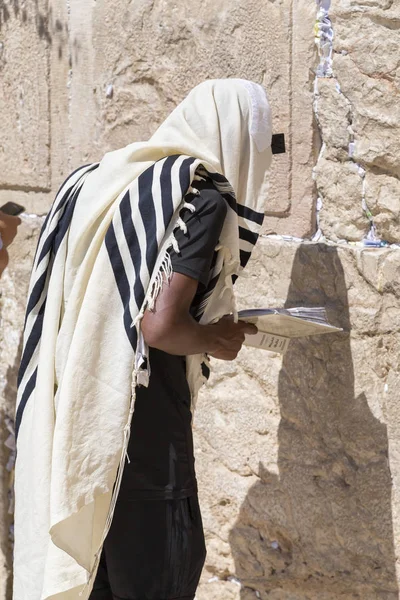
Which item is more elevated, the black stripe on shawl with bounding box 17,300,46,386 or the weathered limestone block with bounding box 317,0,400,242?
the weathered limestone block with bounding box 317,0,400,242

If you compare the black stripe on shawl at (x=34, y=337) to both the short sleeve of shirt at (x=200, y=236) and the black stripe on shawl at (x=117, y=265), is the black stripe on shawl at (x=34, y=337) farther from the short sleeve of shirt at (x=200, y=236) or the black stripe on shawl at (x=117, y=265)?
the short sleeve of shirt at (x=200, y=236)

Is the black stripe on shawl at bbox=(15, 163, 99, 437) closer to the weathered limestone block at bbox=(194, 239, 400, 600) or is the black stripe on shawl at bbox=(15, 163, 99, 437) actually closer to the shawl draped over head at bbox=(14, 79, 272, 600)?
the shawl draped over head at bbox=(14, 79, 272, 600)

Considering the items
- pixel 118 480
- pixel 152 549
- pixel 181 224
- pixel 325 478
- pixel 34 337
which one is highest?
pixel 181 224

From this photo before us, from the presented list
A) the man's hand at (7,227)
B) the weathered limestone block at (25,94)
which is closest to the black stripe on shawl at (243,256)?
the man's hand at (7,227)

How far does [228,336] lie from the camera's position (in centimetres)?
229

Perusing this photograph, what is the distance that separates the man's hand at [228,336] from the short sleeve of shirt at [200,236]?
18 cm

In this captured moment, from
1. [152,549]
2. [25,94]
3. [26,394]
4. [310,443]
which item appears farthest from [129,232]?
[25,94]

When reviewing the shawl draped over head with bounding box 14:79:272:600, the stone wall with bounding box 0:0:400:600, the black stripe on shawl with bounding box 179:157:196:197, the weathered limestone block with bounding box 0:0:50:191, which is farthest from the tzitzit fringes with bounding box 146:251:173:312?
the weathered limestone block with bounding box 0:0:50:191

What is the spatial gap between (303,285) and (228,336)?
61 cm

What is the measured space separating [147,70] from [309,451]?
1.40 meters

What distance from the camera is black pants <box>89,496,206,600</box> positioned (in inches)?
86.9

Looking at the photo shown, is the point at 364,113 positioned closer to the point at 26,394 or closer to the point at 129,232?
the point at 129,232

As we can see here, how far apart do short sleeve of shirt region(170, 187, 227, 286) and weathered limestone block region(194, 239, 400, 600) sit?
0.73 m

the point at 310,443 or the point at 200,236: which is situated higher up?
the point at 200,236
